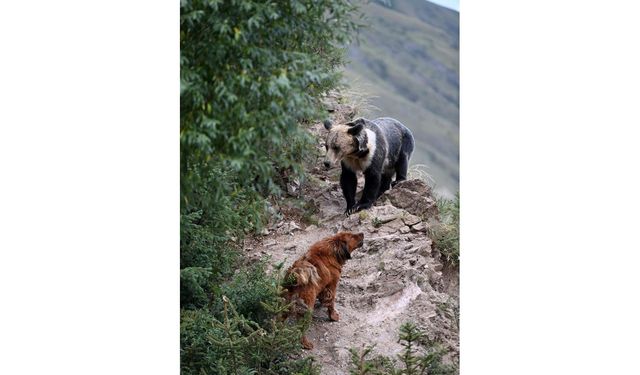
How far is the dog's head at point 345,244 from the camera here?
198 inches

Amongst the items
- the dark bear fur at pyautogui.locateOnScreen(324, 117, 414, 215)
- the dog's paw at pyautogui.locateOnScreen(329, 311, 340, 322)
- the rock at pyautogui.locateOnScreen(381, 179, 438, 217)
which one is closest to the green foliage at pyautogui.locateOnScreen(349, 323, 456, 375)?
the dog's paw at pyautogui.locateOnScreen(329, 311, 340, 322)

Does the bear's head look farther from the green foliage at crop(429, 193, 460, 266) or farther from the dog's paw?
the dog's paw

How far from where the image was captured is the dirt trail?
4.99 metres

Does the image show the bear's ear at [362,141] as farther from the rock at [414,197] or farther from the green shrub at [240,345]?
the green shrub at [240,345]

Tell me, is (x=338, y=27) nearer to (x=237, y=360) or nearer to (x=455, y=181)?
(x=455, y=181)

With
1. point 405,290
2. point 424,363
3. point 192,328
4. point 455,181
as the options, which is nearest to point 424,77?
point 455,181

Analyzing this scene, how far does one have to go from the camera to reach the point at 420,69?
500cm

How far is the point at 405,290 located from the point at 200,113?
149cm

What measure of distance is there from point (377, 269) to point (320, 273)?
0.32m

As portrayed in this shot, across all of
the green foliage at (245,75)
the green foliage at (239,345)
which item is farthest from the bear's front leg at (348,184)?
the green foliage at (245,75)

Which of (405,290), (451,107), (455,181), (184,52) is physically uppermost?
(184,52)

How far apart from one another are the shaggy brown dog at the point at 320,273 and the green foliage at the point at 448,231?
41 cm

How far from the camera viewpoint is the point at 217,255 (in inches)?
209

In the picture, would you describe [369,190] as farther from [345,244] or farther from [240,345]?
[240,345]
